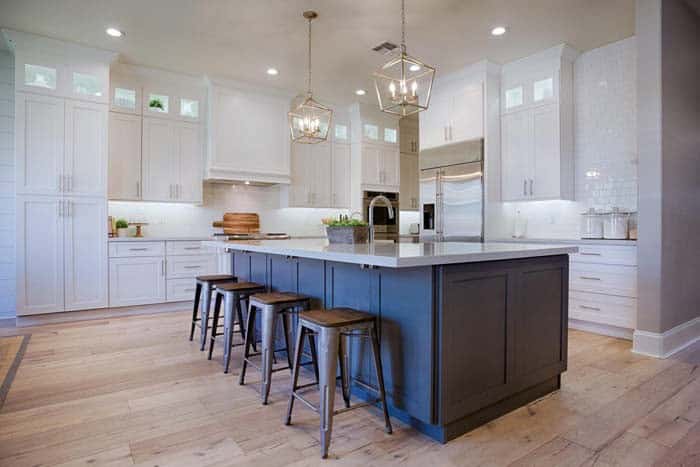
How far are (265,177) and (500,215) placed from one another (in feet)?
10.4

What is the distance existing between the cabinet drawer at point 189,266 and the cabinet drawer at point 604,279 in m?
4.19

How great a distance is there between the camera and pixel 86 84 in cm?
458

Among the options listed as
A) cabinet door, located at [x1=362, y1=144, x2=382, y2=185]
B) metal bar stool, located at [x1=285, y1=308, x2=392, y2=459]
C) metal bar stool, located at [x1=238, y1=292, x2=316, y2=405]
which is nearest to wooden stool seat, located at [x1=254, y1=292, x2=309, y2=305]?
metal bar stool, located at [x1=238, y1=292, x2=316, y2=405]

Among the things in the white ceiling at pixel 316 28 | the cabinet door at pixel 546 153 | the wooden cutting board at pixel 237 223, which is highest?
the white ceiling at pixel 316 28

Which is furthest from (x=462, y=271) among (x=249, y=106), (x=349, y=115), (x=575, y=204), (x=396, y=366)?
(x=349, y=115)

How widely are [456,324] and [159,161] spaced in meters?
4.54

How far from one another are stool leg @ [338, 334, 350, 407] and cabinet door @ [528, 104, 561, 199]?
3.30 m

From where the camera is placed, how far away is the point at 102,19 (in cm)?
387

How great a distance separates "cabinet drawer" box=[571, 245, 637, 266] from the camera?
3662mm

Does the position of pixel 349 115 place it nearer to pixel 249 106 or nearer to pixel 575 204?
pixel 249 106

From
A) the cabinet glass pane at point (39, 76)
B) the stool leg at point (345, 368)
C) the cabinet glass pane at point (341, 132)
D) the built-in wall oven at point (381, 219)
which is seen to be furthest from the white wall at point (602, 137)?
the cabinet glass pane at point (39, 76)

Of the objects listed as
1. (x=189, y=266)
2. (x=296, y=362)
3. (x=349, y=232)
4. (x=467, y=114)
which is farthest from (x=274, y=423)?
(x=467, y=114)

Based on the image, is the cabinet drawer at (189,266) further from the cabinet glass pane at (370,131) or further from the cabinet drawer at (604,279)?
the cabinet drawer at (604,279)

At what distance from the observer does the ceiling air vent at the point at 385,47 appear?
4.29 meters
